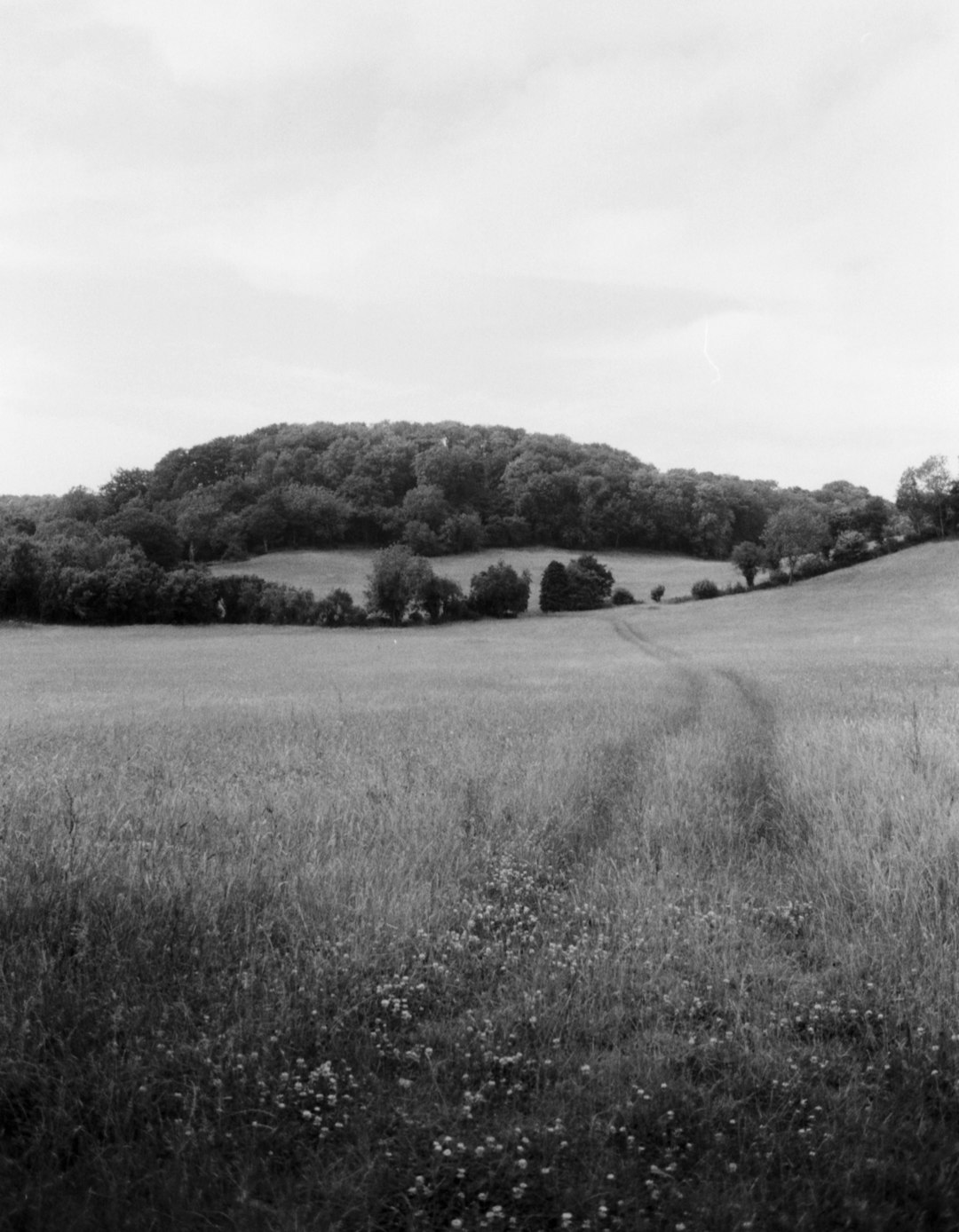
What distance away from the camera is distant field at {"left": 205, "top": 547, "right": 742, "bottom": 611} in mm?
106938

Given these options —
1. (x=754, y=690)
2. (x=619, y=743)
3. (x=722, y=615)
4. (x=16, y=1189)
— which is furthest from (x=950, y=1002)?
(x=722, y=615)

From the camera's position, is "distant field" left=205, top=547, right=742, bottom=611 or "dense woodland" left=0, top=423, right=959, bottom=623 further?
"dense woodland" left=0, top=423, right=959, bottom=623

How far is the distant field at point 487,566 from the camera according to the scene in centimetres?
10694

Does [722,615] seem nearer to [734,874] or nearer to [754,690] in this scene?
[754,690]

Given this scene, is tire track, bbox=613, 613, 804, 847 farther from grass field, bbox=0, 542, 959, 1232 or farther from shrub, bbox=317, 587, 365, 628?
shrub, bbox=317, 587, 365, 628

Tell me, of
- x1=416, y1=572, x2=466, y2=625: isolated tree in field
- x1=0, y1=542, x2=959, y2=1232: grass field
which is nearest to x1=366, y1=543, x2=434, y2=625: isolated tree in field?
x1=416, y1=572, x2=466, y2=625: isolated tree in field

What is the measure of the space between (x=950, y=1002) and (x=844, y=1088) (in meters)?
1.36

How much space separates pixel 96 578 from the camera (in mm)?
86062

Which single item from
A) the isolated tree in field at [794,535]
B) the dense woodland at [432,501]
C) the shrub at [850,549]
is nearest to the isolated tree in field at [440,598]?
the dense woodland at [432,501]

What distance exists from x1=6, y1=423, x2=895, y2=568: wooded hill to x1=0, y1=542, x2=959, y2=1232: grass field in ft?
369

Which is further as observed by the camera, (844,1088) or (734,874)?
(734,874)

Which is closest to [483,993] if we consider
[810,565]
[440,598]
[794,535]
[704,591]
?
[440,598]

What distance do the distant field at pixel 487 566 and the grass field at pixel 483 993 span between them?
88243 millimetres

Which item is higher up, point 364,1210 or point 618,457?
point 618,457
